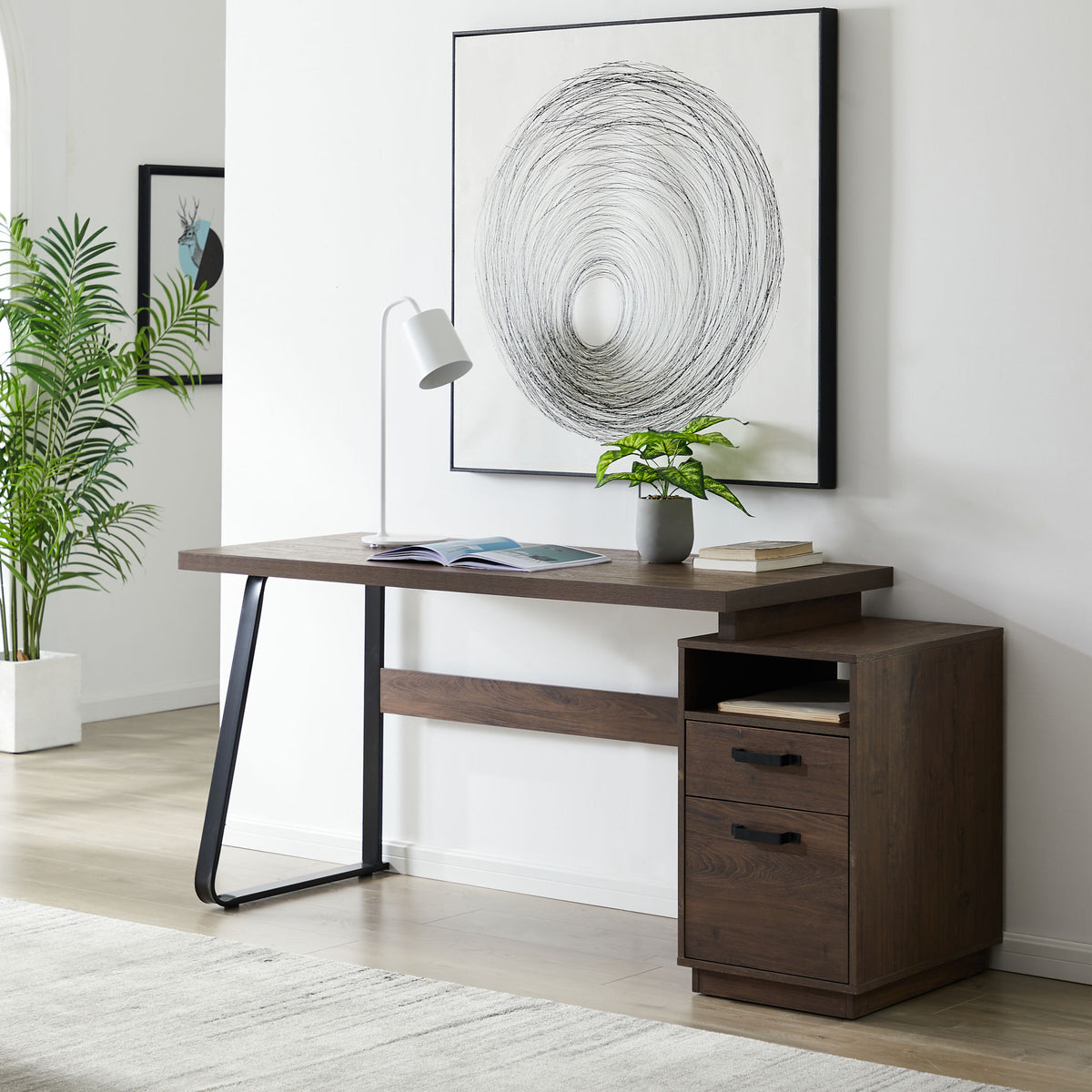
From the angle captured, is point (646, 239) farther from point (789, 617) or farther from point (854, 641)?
point (854, 641)

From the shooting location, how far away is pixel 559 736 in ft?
13.5

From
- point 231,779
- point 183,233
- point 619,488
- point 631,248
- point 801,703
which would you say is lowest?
point 231,779

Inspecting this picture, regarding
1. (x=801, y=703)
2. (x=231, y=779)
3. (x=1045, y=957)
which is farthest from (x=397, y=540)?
(x=1045, y=957)

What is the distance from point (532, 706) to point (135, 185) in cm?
315

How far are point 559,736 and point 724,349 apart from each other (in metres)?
0.97

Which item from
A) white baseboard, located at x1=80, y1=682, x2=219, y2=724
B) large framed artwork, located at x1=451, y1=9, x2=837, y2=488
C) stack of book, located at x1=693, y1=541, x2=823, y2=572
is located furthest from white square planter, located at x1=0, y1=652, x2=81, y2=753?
stack of book, located at x1=693, y1=541, x2=823, y2=572

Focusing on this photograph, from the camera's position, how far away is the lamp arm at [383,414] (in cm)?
404

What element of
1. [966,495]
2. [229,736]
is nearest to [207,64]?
[229,736]

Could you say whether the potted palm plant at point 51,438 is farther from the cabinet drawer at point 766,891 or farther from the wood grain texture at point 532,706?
the cabinet drawer at point 766,891

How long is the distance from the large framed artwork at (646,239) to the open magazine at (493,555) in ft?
1.11

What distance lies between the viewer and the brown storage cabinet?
315cm

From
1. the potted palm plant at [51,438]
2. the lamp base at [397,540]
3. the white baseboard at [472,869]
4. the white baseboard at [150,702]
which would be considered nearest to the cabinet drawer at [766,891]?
the white baseboard at [472,869]

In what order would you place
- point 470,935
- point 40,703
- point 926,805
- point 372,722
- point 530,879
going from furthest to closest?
1. point 40,703
2. point 372,722
3. point 530,879
4. point 470,935
5. point 926,805

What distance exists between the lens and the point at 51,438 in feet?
19.0
